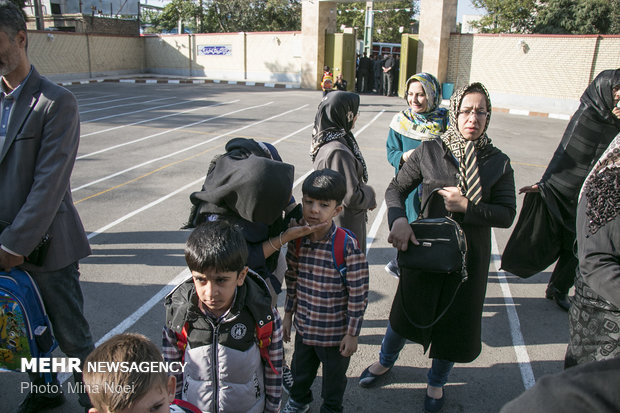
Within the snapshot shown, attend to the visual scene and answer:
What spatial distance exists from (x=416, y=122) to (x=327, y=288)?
2231 millimetres

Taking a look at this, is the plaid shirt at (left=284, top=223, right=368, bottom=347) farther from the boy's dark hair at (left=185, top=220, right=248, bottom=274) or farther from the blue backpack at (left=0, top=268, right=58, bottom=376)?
the blue backpack at (left=0, top=268, right=58, bottom=376)

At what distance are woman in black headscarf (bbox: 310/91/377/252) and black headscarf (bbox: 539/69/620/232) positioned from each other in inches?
62.2

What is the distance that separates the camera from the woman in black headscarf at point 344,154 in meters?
3.24

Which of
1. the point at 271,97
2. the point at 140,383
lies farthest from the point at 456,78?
the point at 140,383

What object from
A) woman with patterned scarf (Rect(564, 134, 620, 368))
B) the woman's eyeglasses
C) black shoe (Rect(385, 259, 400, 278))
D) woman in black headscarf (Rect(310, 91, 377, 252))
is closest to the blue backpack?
woman in black headscarf (Rect(310, 91, 377, 252))

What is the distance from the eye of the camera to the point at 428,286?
276cm

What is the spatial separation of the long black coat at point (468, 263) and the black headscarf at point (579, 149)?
1.28 meters

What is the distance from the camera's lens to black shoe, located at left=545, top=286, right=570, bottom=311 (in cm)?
431

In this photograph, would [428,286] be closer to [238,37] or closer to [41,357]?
[41,357]

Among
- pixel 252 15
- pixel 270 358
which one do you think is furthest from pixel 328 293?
pixel 252 15

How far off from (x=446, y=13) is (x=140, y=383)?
2409 cm

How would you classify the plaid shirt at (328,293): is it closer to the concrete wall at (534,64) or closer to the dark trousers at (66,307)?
the dark trousers at (66,307)

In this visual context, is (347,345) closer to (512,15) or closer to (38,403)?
(38,403)

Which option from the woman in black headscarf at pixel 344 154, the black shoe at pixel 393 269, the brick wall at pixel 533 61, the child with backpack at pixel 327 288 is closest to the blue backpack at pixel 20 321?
the child with backpack at pixel 327 288
